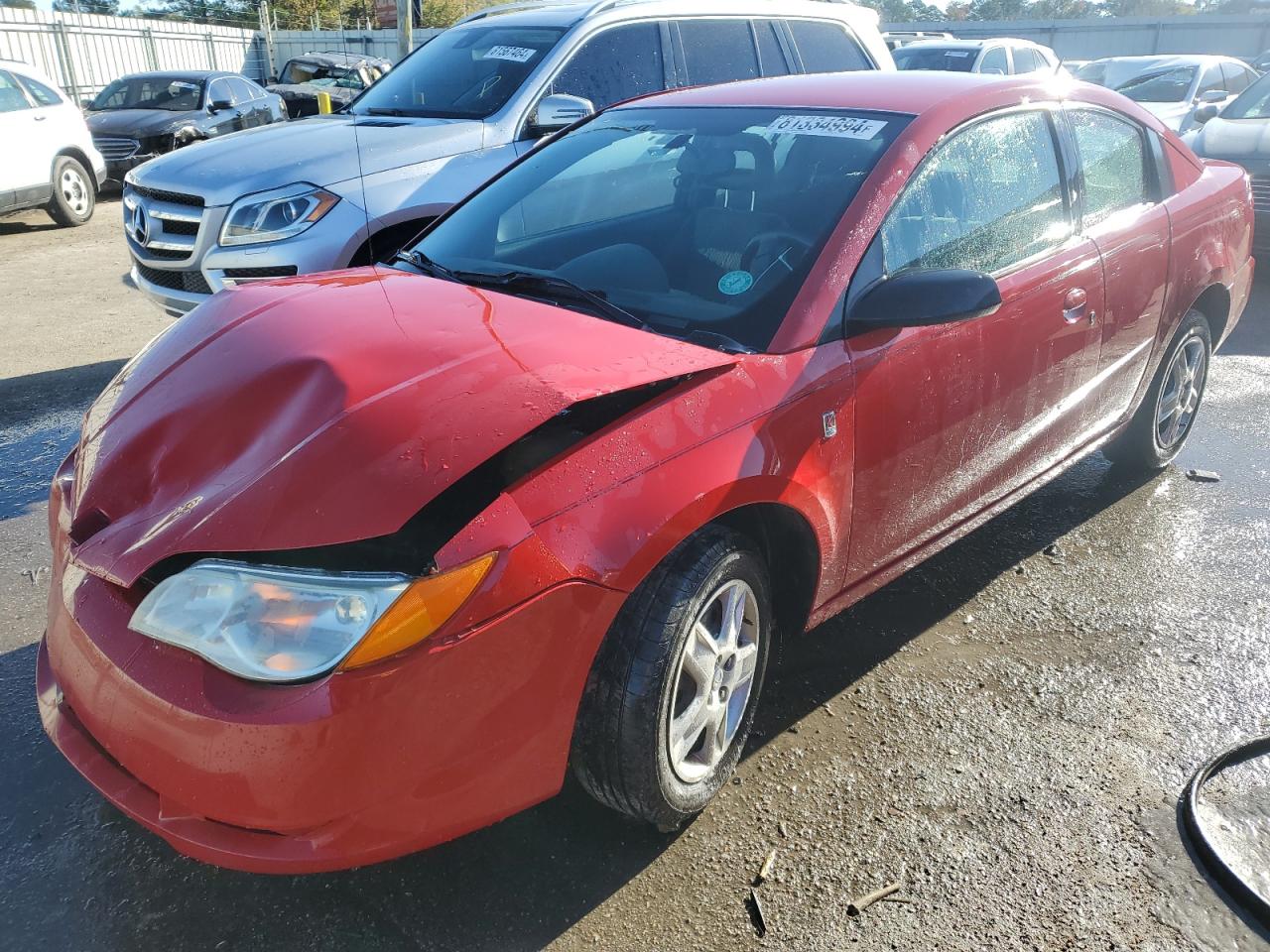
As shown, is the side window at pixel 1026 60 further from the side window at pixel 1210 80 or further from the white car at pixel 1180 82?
the side window at pixel 1210 80

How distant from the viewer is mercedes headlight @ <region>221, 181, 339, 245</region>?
5.02 metres

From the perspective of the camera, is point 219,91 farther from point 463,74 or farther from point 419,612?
point 419,612

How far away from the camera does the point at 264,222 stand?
200 inches

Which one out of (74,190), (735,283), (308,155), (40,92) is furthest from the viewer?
(74,190)

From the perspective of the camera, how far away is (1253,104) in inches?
367

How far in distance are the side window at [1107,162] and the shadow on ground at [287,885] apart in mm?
2705

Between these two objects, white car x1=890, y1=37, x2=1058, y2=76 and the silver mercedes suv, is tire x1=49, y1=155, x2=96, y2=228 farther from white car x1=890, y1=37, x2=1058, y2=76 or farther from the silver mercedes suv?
white car x1=890, y1=37, x2=1058, y2=76

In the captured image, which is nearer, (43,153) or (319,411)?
(319,411)

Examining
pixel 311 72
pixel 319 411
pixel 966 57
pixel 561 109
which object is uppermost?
pixel 561 109

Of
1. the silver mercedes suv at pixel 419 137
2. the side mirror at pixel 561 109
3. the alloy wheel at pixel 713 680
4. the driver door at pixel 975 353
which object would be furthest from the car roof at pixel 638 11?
the alloy wheel at pixel 713 680

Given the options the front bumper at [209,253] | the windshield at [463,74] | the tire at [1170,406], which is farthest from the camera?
the windshield at [463,74]

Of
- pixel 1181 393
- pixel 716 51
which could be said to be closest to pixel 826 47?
pixel 716 51

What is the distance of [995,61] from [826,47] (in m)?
8.68

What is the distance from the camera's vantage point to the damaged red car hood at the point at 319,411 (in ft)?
6.49
